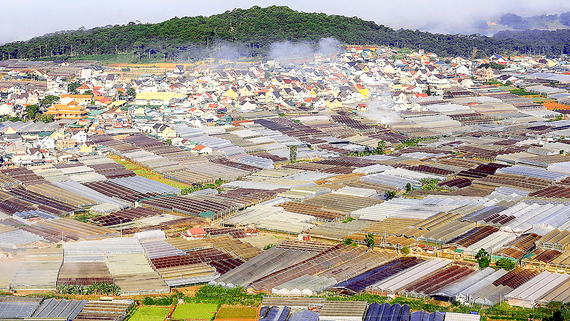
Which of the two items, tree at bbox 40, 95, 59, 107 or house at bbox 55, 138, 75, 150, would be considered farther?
tree at bbox 40, 95, 59, 107

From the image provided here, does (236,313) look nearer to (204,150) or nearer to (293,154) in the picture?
(293,154)

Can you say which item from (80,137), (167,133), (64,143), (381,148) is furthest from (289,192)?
(80,137)

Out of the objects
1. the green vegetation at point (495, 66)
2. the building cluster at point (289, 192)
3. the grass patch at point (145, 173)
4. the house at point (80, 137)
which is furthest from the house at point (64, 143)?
the green vegetation at point (495, 66)

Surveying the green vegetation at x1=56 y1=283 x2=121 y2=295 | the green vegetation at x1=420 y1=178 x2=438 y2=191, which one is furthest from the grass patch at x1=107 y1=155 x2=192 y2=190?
the green vegetation at x1=56 y1=283 x2=121 y2=295

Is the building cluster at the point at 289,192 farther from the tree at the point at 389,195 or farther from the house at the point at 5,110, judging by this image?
the house at the point at 5,110

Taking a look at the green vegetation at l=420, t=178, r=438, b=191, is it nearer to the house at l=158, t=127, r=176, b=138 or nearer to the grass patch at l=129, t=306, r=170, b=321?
the grass patch at l=129, t=306, r=170, b=321
